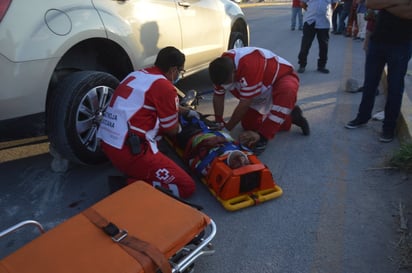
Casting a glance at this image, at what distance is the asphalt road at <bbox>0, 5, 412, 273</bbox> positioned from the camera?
8.09ft

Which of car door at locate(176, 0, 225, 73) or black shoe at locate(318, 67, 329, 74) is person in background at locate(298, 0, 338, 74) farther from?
car door at locate(176, 0, 225, 73)

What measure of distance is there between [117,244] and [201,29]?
3424mm

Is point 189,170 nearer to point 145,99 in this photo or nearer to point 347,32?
point 145,99

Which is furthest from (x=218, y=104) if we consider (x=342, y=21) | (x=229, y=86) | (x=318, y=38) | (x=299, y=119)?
(x=342, y=21)

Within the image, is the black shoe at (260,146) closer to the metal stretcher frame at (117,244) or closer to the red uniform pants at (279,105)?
the red uniform pants at (279,105)

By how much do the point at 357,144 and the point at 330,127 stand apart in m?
0.51

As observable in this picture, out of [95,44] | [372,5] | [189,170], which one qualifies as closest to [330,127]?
[372,5]

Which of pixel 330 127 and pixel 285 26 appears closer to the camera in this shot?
pixel 330 127

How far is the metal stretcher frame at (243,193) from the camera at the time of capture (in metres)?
2.89

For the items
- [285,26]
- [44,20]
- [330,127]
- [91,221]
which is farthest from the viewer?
[285,26]

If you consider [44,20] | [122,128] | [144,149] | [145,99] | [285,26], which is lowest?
[285,26]

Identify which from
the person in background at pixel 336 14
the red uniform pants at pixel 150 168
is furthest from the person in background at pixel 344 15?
the red uniform pants at pixel 150 168

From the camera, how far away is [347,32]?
1184 centimetres

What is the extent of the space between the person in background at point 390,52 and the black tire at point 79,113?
2.56 m
